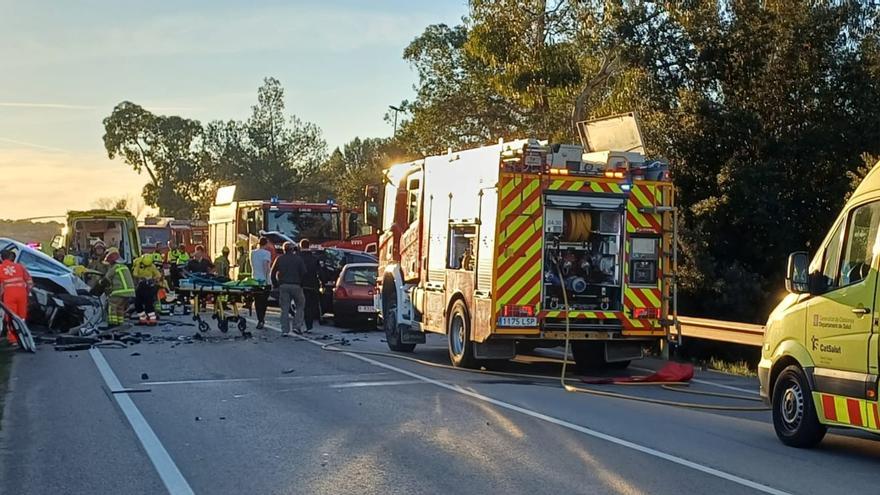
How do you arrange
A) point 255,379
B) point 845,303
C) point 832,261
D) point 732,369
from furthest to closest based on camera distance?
point 732,369
point 255,379
point 832,261
point 845,303

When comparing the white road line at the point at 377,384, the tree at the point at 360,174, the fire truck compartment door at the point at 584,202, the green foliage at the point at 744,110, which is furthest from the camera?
the tree at the point at 360,174

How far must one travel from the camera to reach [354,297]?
22.0 m

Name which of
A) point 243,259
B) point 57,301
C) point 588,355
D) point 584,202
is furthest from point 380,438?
point 243,259

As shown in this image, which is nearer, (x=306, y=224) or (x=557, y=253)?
(x=557, y=253)

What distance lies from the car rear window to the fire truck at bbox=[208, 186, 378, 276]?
20.0 feet

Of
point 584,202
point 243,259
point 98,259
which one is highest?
point 584,202

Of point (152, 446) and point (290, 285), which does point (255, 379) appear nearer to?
point (152, 446)

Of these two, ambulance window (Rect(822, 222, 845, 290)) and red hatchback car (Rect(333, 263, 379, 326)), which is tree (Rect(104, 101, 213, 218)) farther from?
ambulance window (Rect(822, 222, 845, 290))

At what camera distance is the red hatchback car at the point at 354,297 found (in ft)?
72.0

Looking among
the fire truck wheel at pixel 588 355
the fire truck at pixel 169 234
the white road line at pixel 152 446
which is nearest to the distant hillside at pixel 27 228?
the fire truck at pixel 169 234

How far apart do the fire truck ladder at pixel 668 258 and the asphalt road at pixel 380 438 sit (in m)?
0.91

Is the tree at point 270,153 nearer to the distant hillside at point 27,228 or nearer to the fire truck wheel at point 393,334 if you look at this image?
the fire truck wheel at point 393,334

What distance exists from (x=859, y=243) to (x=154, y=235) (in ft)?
120

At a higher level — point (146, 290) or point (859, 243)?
point (859, 243)
